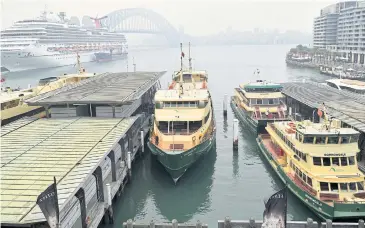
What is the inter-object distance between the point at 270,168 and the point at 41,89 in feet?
110

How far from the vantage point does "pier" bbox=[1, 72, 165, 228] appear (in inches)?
703

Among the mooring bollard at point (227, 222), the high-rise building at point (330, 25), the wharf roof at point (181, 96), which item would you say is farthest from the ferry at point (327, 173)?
the high-rise building at point (330, 25)

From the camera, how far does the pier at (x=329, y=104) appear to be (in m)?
32.0

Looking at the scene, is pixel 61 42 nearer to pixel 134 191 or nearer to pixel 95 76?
pixel 95 76

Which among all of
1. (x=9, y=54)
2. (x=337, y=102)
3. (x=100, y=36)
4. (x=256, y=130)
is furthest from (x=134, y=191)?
(x=100, y=36)

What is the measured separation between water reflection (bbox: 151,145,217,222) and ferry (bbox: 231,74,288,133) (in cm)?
1070

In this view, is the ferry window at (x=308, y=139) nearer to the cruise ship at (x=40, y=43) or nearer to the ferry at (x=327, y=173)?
the ferry at (x=327, y=173)

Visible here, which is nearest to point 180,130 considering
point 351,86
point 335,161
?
point 335,161

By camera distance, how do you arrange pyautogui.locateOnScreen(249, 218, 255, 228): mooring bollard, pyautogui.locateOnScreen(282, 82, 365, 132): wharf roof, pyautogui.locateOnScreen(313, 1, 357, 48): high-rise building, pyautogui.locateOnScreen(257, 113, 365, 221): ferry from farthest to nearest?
pyautogui.locateOnScreen(313, 1, 357, 48): high-rise building → pyautogui.locateOnScreen(282, 82, 365, 132): wharf roof → pyautogui.locateOnScreen(257, 113, 365, 221): ferry → pyautogui.locateOnScreen(249, 218, 255, 228): mooring bollard

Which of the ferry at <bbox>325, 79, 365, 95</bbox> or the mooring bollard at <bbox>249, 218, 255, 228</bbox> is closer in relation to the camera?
the mooring bollard at <bbox>249, 218, 255, 228</bbox>

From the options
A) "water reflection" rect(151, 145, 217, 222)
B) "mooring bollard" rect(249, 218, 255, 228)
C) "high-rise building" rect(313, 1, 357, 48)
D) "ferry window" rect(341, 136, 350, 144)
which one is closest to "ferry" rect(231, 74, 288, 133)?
"water reflection" rect(151, 145, 217, 222)

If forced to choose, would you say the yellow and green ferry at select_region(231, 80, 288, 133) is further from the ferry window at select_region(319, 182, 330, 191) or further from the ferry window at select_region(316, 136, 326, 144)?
the ferry window at select_region(319, 182, 330, 191)

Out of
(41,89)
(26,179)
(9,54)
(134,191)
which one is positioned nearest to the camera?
(26,179)

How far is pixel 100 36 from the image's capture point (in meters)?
200
